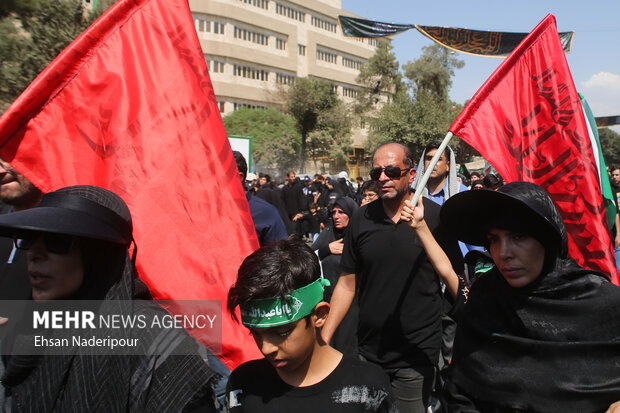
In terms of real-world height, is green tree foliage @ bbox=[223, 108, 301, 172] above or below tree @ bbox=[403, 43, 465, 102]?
below

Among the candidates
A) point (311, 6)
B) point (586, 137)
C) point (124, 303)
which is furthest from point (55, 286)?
point (311, 6)

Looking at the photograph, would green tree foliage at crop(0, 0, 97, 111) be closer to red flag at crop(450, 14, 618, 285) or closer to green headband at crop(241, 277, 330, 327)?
red flag at crop(450, 14, 618, 285)

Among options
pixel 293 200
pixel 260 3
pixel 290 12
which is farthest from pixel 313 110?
pixel 293 200

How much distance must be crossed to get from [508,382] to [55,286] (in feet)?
5.42

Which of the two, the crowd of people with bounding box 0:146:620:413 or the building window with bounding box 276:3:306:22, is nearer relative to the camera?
the crowd of people with bounding box 0:146:620:413

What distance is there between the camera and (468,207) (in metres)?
2.05

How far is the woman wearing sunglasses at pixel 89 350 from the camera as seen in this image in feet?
4.95

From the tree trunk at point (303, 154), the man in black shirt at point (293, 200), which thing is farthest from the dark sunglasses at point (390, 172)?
the tree trunk at point (303, 154)

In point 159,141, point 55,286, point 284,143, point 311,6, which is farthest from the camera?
point 311,6

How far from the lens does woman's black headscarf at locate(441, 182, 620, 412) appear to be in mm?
1750

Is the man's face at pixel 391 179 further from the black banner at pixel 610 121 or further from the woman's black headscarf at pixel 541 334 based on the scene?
the black banner at pixel 610 121

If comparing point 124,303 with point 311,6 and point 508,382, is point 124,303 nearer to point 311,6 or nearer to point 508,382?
point 508,382

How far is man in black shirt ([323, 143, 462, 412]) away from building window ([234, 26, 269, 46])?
55.5 m

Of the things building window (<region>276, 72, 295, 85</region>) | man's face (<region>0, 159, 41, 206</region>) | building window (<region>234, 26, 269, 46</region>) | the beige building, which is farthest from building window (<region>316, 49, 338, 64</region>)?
man's face (<region>0, 159, 41, 206</region>)
